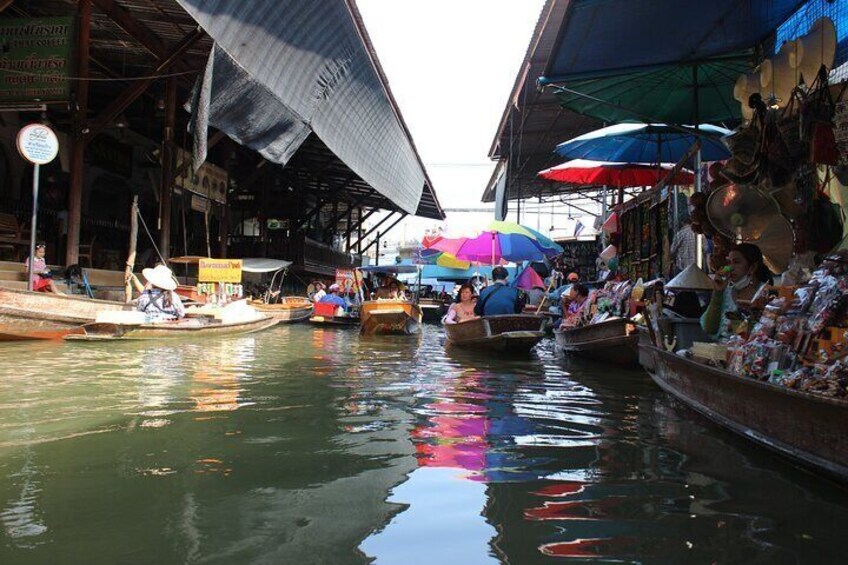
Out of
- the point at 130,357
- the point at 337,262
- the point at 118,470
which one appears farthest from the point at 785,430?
the point at 337,262

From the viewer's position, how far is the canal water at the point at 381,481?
7.30 ft

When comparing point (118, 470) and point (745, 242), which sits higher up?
point (745, 242)

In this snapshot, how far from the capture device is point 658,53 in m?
6.66

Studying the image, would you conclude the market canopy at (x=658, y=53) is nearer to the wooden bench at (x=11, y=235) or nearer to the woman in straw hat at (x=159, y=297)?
the woman in straw hat at (x=159, y=297)

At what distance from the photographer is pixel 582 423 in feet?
14.8

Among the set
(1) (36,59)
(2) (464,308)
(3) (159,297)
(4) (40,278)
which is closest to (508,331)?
(2) (464,308)

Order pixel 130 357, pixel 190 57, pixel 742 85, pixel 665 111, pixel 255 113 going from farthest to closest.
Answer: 1. pixel 190 57
2. pixel 255 113
3. pixel 665 111
4. pixel 130 357
5. pixel 742 85

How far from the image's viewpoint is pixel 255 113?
358 inches

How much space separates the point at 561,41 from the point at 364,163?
838 centimetres

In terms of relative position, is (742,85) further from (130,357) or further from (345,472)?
(130,357)

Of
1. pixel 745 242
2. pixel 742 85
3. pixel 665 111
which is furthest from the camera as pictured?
pixel 665 111

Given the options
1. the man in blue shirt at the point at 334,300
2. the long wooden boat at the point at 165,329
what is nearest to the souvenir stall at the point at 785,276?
the long wooden boat at the point at 165,329

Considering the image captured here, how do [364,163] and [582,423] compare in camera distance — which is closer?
[582,423]

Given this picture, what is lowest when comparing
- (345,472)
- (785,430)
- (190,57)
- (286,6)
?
(345,472)
